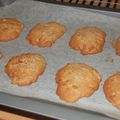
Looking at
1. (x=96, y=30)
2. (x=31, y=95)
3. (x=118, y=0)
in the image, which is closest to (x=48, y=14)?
(x=96, y=30)

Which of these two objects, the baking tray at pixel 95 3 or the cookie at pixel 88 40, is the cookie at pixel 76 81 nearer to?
the cookie at pixel 88 40

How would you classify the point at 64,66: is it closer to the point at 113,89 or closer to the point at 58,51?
the point at 58,51

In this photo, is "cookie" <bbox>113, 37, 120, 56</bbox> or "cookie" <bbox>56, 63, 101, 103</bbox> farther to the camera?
"cookie" <bbox>113, 37, 120, 56</bbox>

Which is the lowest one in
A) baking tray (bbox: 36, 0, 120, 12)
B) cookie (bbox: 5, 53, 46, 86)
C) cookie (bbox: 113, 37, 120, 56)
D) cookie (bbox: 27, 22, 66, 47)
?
cookie (bbox: 5, 53, 46, 86)

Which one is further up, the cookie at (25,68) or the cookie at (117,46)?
the cookie at (117,46)

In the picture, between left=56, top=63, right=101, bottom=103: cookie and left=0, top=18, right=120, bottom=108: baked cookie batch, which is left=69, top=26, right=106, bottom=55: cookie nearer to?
left=0, top=18, right=120, bottom=108: baked cookie batch

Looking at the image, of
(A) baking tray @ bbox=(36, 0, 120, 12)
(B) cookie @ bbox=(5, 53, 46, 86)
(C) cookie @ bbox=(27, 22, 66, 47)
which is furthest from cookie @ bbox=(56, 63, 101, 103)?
(A) baking tray @ bbox=(36, 0, 120, 12)

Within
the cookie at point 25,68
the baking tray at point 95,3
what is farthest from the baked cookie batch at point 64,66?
the baking tray at point 95,3
